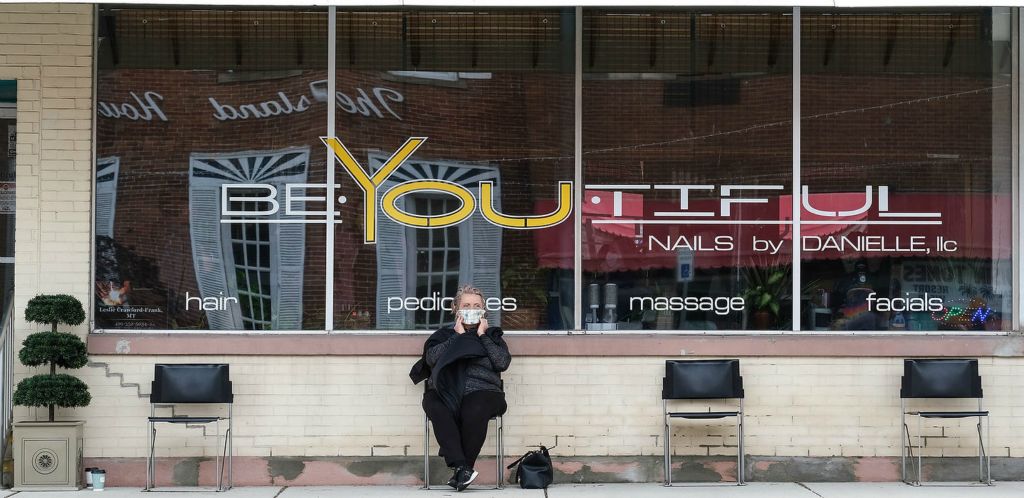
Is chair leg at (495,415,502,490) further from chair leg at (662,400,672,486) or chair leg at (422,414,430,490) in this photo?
chair leg at (662,400,672,486)

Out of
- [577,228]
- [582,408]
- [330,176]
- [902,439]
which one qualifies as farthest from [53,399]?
[902,439]

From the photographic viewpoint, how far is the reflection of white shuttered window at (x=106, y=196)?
29.6ft

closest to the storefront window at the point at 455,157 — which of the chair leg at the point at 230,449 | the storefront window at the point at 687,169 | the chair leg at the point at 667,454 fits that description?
the storefront window at the point at 687,169

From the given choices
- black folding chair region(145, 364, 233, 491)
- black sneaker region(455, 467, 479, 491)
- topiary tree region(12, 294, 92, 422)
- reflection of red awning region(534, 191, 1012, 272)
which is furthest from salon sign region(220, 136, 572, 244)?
black sneaker region(455, 467, 479, 491)

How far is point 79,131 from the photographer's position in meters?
8.93

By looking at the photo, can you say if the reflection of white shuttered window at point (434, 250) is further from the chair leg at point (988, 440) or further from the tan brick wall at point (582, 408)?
the chair leg at point (988, 440)

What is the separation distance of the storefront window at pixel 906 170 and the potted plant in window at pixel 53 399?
5261mm

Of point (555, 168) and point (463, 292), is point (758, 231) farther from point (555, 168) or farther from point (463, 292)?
point (463, 292)

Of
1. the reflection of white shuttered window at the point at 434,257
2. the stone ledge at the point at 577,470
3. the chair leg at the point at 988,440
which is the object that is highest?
the reflection of white shuttered window at the point at 434,257

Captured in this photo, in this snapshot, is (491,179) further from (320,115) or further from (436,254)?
(320,115)

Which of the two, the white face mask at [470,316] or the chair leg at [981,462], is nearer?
the white face mask at [470,316]

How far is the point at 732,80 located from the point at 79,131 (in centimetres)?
482

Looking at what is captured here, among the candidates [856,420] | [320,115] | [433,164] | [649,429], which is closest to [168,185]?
[320,115]

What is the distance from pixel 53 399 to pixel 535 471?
3.33 meters
